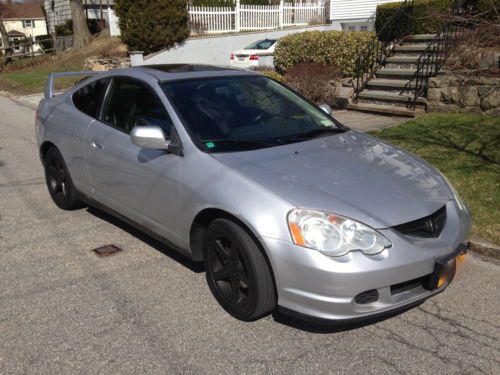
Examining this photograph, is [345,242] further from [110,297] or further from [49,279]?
[49,279]

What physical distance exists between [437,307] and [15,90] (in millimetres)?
19010

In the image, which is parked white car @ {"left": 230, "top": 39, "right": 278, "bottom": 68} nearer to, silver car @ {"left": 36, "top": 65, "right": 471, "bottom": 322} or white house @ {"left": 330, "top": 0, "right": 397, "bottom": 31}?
white house @ {"left": 330, "top": 0, "right": 397, "bottom": 31}

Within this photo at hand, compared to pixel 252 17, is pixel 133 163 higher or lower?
lower

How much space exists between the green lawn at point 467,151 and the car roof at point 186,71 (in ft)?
8.57

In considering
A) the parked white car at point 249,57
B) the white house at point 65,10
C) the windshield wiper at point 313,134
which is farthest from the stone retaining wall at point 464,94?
the white house at point 65,10

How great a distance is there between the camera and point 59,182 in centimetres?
529

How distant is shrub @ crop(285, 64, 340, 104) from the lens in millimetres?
10508

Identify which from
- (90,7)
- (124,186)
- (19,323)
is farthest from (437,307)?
(90,7)

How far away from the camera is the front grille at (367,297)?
2.79 meters

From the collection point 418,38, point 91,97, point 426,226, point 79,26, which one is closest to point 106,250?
point 91,97

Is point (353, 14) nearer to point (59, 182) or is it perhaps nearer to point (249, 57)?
point (249, 57)

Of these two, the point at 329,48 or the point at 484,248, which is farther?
the point at 329,48

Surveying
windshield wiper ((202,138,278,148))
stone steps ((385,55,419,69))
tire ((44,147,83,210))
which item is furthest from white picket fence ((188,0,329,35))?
windshield wiper ((202,138,278,148))

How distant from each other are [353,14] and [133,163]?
2119 centimetres
